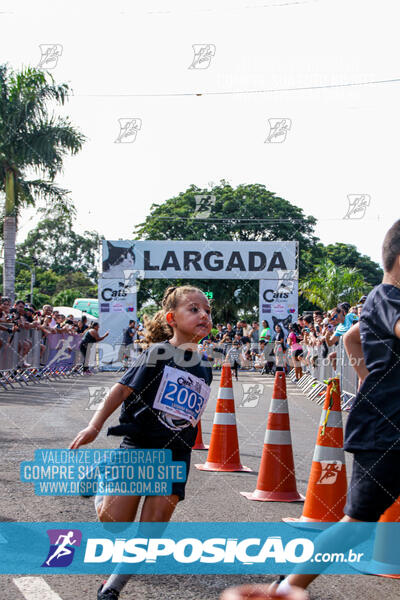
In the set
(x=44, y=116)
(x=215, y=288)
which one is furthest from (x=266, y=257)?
(x=215, y=288)

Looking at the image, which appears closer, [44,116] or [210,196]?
[44,116]

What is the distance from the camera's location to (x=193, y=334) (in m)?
3.56

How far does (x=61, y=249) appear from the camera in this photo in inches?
3465

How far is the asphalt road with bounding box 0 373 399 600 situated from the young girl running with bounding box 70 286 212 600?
1.77ft

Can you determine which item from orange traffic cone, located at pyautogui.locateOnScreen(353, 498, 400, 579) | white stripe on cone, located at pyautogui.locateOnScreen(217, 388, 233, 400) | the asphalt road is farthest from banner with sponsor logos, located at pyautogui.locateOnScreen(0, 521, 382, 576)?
white stripe on cone, located at pyautogui.locateOnScreen(217, 388, 233, 400)

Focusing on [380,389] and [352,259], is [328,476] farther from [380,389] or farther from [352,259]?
[352,259]

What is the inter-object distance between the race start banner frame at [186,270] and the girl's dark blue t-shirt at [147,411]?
25.3m

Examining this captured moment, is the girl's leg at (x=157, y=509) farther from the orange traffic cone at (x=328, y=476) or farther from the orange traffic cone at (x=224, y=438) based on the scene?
the orange traffic cone at (x=224, y=438)

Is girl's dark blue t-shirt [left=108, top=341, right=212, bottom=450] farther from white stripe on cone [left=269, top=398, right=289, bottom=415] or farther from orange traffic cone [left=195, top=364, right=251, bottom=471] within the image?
orange traffic cone [left=195, top=364, right=251, bottom=471]

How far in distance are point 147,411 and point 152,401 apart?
49mm

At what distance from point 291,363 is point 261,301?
5712mm

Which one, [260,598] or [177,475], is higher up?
[177,475]

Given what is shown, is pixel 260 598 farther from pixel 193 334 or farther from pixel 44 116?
pixel 44 116

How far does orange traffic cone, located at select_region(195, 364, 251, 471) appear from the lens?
6.97 meters
